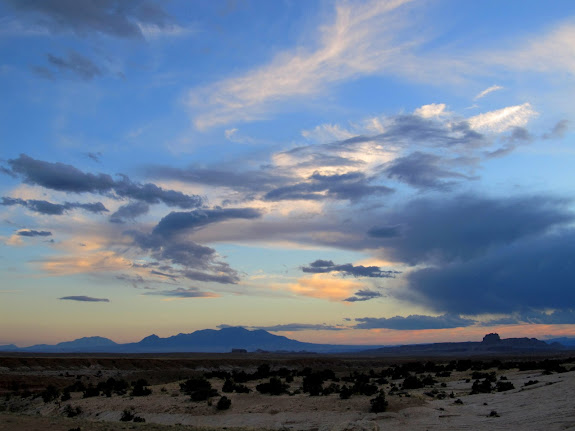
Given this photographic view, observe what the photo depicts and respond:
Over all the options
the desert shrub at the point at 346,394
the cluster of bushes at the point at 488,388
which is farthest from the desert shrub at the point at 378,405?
the cluster of bushes at the point at 488,388

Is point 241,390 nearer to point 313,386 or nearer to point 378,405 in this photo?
point 313,386

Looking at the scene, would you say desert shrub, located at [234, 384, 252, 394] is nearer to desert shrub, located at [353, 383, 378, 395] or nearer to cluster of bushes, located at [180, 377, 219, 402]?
cluster of bushes, located at [180, 377, 219, 402]

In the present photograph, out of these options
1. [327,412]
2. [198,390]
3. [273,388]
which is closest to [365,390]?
[327,412]

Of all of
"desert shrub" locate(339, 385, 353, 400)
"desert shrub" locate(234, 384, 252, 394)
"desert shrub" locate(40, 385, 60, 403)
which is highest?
"desert shrub" locate(339, 385, 353, 400)

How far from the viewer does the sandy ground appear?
22.7 m

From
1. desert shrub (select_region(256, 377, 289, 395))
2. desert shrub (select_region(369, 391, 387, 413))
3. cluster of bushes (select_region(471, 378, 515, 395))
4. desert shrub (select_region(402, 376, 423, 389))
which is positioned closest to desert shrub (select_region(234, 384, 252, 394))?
desert shrub (select_region(256, 377, 289, 395))

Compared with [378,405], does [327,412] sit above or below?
below

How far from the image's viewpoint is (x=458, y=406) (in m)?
27.3

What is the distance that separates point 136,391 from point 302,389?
12.2 m

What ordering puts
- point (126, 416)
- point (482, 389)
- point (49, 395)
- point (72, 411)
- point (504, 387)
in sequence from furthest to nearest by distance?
point (49, 395) < point (72, 411) < point (482, 389) < point (504, 387) < point (126, 416)

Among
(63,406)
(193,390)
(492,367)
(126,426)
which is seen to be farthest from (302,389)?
(492,367)

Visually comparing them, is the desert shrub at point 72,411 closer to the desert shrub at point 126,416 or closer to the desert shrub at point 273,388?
the desert shrub at point 126,416

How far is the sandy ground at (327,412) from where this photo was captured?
2267 centimetres

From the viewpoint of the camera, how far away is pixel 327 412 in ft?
90.0
